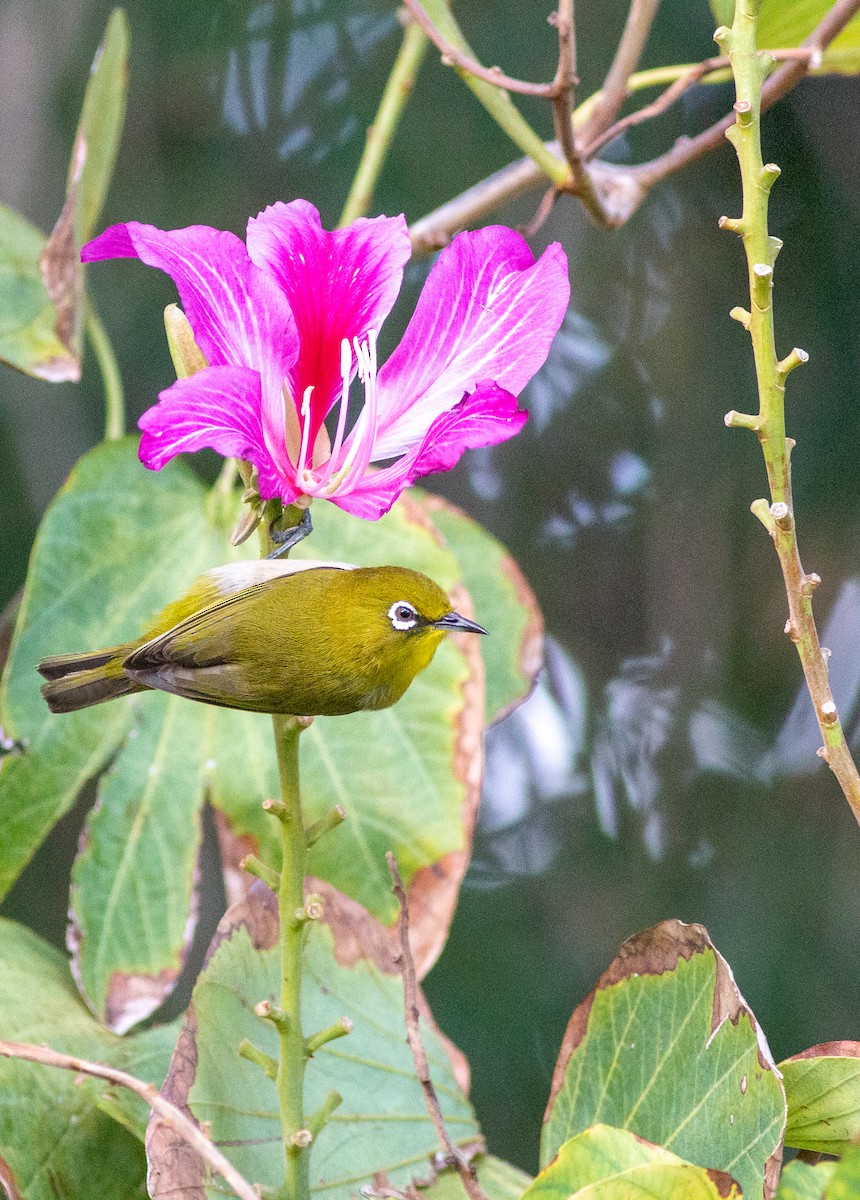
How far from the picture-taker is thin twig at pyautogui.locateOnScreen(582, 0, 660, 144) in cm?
74

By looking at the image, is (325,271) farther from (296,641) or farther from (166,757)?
(166,757)

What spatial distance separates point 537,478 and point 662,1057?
78 centimetres

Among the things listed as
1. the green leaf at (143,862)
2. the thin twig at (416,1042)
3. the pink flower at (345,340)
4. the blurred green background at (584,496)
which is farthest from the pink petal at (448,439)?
the blurred green background at (584,496)

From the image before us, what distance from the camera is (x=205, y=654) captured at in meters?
0.55

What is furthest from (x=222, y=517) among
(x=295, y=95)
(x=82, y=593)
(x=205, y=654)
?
(x=295, y=95)

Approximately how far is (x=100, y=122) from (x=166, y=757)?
431mm

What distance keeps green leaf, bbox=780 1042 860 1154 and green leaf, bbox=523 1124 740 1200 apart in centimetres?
5

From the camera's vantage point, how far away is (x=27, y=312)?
0.81 meters

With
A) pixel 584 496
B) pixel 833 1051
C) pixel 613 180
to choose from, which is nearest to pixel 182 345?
pixel 833 1051

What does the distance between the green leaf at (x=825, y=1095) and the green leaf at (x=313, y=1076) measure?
0.60 feet

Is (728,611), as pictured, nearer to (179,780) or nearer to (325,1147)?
(179,780)

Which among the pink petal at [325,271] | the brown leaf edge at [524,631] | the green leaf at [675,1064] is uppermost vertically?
the pink petal at [325,271]

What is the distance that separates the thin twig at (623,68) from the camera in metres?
0.74

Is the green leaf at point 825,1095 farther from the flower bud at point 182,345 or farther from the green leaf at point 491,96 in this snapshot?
the green leaf at point 491,96
